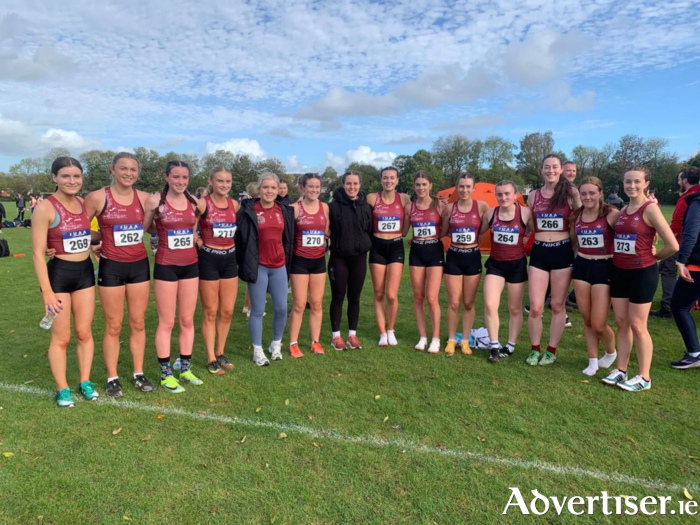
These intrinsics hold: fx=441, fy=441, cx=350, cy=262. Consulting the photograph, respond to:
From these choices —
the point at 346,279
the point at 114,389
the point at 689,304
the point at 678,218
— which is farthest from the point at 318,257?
the point at 678,218

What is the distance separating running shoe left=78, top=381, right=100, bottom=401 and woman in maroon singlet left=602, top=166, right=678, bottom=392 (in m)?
4.58

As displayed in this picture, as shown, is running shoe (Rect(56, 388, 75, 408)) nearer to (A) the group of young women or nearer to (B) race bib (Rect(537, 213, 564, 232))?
(A) the group of young women

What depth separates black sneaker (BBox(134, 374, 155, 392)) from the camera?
3910 millimetres

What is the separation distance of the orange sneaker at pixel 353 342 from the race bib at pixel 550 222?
234cm

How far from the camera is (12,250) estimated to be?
13.9m

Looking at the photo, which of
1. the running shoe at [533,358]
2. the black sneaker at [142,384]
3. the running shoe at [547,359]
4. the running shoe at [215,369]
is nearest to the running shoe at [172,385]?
the black sneaker at [142,384]

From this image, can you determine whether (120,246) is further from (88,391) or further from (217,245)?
(88,391)

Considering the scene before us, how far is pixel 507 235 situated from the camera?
14.9ft

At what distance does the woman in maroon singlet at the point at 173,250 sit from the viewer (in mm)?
3775

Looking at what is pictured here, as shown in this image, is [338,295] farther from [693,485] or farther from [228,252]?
[693,485]

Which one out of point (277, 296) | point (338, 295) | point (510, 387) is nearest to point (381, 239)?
point (338, 295)

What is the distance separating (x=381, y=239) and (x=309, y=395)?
1.92 meters

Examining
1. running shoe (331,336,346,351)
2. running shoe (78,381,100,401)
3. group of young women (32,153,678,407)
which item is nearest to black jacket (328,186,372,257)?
group of young women (32,153,678,407)

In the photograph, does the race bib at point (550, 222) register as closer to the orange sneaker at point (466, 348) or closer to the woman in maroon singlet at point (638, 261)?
the woman in maroon singlet at point (638, 261)
